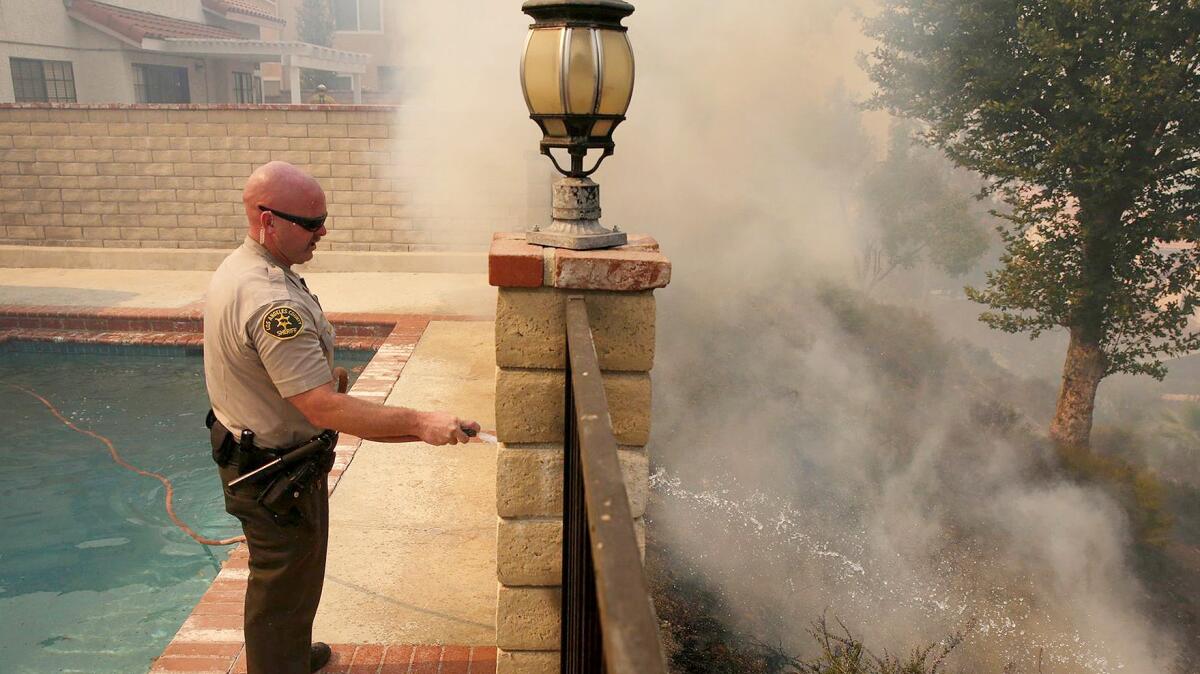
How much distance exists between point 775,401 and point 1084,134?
14.0 ft

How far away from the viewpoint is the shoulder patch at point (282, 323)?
1940mm

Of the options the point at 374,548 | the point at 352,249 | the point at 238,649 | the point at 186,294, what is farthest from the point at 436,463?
the point at 352,249

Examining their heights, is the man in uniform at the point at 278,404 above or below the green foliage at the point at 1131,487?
above

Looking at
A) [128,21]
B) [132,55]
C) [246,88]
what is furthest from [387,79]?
[128,21]

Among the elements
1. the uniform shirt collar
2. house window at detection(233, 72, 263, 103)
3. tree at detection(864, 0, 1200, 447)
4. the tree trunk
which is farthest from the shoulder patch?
house window at detection(233, 72, 263, 103)

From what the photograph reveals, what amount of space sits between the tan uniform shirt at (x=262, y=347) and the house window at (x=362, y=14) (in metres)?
27.9

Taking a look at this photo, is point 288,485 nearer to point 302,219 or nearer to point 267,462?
point 267,462

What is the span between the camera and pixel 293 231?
2.08m

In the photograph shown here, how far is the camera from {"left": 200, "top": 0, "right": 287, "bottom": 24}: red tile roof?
20281 mm

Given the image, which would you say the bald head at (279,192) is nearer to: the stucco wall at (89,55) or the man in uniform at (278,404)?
the man in uniform at (278,404)

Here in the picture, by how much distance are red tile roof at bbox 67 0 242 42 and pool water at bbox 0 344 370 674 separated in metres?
10.1

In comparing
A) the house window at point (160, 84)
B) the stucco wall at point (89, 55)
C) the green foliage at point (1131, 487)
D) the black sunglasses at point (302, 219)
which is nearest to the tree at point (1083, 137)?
the green foliage at point (1131, 487)

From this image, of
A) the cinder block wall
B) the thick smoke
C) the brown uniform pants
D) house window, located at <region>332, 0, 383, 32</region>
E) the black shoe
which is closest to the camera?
the brown uniform pants

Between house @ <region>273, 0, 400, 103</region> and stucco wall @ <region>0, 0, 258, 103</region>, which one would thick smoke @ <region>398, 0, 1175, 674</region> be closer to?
stucco wall @ <region>0, 0, 258, 103</region>
